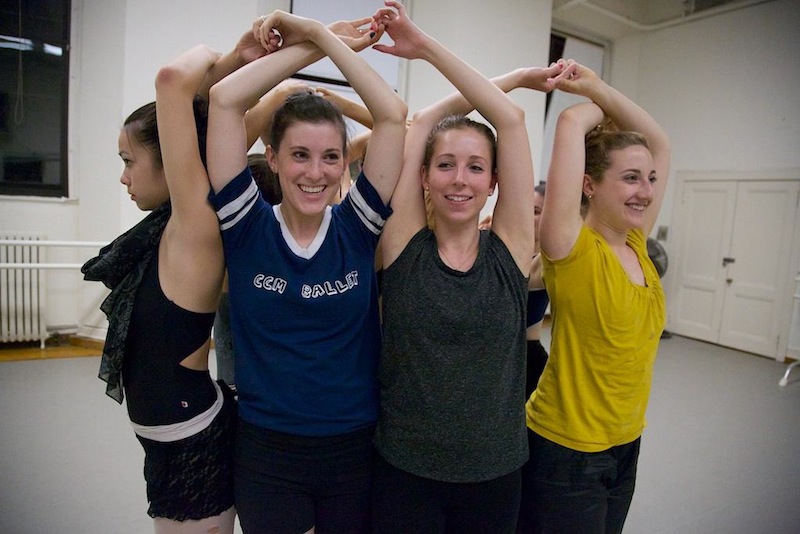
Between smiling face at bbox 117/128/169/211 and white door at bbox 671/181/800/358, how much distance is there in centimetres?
679

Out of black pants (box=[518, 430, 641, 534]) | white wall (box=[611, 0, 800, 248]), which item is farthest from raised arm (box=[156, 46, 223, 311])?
white wall (box=[611, 0, 800, 248])

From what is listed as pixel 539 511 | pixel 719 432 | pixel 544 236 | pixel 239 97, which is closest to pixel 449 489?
pixel 539 511

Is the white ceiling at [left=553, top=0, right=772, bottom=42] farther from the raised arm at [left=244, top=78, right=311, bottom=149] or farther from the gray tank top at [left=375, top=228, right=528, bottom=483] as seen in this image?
the gray tank top at [left=375, top=228, right=528, bottom=483]

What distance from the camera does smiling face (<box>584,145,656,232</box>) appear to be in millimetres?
1354

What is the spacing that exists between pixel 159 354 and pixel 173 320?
0.09 metres

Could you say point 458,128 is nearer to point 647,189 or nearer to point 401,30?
point 401,30

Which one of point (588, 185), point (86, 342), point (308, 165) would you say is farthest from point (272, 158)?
point (86, 342)

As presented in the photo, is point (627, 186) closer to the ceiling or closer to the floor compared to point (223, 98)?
closer to the floor

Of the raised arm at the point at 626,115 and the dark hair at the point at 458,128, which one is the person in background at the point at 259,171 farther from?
the raised arm at the point at 626,115

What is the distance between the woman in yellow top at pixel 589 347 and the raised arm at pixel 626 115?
11 centimetres

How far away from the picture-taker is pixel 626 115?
1.52 m

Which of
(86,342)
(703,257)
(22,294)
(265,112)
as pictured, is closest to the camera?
(265,112)

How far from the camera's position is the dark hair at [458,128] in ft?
4.07

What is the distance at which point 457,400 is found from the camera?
1.11 metres
